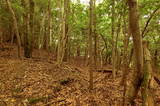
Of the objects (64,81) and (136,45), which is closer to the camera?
(136,45)

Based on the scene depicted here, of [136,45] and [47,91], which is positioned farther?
[47,91]

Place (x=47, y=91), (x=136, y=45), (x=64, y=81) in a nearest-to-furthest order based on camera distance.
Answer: (x=136, y=45)
(x=47, y=91)
(x=64, y=81)

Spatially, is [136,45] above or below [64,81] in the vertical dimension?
above

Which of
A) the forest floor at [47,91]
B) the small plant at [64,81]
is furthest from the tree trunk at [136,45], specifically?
the small plant at [64,81]

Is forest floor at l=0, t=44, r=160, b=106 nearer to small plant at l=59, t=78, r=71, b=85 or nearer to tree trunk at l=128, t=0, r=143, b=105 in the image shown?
small plant at l=59, t=78, r=71, b=85

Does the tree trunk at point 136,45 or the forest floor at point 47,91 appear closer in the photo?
the tree trunk at point 136,45

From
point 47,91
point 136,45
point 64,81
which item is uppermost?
point 136,45

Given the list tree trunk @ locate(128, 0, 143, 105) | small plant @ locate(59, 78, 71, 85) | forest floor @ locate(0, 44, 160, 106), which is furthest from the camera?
small plant @ locate(59, 78, 71, 85)

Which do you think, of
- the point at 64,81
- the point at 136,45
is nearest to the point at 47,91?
the point at 64,81

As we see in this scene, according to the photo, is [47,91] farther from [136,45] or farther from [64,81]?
[136,45]

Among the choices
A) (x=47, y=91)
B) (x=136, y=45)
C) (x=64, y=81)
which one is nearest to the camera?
(x=136, y=45)

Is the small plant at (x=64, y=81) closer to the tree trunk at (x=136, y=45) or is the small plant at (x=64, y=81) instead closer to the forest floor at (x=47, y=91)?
the forest floor at (x=47, y=91)

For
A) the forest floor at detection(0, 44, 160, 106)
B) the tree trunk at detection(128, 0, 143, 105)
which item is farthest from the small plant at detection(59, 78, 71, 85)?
the tree trunk at detection(128, 0, 143, 105)

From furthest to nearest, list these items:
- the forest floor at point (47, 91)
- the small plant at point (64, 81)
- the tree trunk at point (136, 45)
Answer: the small plant at point (64, 81) → the forest floor at point (47, 91) → the tree trunk at point (136, 45)
